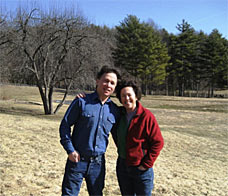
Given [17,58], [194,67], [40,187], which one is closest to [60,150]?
[40,187]

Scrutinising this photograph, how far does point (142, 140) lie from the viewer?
7.57ft

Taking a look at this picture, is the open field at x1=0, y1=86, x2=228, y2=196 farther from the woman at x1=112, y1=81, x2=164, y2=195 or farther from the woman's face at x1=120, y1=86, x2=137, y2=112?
the woman's face at x1=120, y1=86, x2=137, y2=112

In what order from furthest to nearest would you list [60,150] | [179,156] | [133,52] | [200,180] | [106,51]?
1. [133,52]
2. [106,51]
3. [179,156]
4. [60,150]
5. [200,180]

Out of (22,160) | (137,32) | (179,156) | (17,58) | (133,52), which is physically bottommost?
(179,156)

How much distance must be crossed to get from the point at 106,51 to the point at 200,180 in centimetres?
1055

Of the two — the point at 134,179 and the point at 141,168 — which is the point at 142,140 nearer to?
the point at 141,168

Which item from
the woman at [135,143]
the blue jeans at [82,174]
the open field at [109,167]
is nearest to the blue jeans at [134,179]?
the woman at [135,143]

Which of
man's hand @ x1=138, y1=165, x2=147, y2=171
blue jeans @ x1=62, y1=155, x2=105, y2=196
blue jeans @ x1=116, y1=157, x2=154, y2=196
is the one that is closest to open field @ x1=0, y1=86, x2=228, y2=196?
blue jeans @ x1=62, y1=155, x2=105, y2=196

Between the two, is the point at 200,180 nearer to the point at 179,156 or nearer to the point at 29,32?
the point at 179,156

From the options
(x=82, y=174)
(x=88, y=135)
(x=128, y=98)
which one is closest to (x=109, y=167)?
(x=82, y=174)

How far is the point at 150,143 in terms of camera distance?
2311 millimetres

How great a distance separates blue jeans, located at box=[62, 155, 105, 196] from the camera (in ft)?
7.81

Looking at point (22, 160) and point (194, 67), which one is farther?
point (194, 67)

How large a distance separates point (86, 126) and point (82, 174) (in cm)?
47
